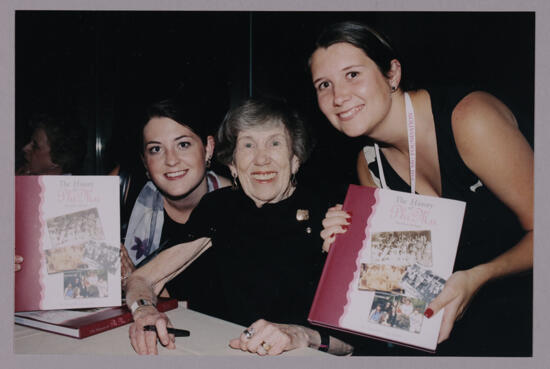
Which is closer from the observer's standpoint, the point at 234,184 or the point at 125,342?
the point at 125,342

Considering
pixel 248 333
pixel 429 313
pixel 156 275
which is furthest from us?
pixel 156 275

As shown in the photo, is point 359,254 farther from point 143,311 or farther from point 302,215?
point 143,311

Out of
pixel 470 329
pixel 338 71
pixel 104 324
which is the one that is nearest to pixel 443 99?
pixel 338 71

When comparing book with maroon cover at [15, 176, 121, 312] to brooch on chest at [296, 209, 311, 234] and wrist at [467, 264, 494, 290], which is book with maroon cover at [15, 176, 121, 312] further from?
wrist at [467, 264, 494, 290]

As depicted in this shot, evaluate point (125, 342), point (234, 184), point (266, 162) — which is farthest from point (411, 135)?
point (125, 342)

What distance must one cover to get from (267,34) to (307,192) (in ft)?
2.32

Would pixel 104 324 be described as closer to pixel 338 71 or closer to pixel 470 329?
pixel 338 71

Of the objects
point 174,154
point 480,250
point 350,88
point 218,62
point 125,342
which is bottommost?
point 125,342

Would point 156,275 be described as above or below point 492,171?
below

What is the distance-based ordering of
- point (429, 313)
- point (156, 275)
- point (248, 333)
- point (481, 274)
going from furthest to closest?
point (156, 275) → point (481, 274) → point (429, 313) → point (248, 333)

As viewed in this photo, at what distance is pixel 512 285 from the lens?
72.3 inches

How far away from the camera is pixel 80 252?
1.88 m

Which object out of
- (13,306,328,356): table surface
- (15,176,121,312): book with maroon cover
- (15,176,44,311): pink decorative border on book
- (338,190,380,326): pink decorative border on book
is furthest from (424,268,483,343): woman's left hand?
(15,176,44,311): pink decorative border on book

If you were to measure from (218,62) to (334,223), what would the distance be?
2.88ft
